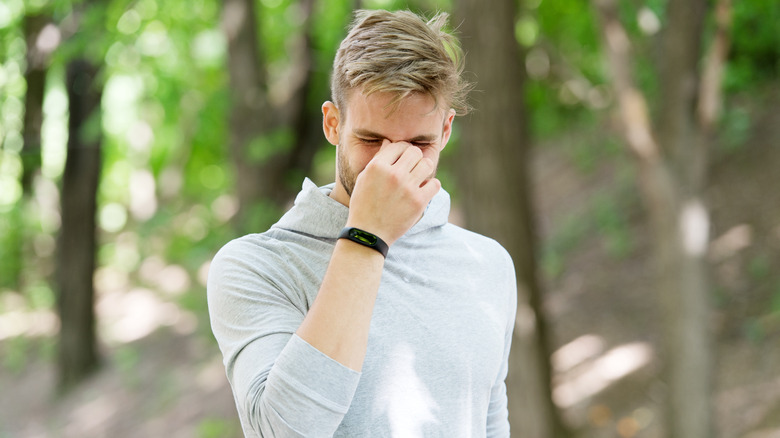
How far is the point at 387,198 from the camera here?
1.37 m

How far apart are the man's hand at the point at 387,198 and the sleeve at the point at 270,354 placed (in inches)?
9.0

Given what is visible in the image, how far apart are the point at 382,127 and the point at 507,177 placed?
3300mm

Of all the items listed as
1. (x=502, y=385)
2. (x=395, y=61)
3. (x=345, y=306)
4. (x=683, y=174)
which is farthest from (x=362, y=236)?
(x=683, y=174)

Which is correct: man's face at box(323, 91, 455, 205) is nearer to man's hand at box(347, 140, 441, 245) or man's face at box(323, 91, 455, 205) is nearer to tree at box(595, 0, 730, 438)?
man's hand at box(347, 140, 441, 245)

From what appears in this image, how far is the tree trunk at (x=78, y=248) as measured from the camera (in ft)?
31.9

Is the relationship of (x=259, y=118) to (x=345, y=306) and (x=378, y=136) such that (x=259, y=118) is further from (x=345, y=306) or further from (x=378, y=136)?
(x=345, y=306)

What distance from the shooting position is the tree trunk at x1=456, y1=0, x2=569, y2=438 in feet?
15.4

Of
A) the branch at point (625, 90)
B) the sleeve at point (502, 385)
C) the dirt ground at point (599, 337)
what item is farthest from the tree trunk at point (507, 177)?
the sleeve at point (502, 385)

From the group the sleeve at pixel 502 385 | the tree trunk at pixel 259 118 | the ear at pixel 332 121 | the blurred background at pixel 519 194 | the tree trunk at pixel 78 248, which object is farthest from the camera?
the tree trunk at pixel 78 248

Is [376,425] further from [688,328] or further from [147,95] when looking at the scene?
[147,95]

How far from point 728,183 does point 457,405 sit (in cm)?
706

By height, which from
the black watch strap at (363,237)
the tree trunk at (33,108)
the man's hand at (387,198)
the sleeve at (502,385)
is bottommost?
the sleeve at (502,385)

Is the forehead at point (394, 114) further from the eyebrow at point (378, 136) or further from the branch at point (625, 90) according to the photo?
the branch at point (625, 90)

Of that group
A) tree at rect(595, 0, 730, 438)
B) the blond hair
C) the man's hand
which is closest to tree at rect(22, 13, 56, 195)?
tree at rect(595, 0, 730, 438)
